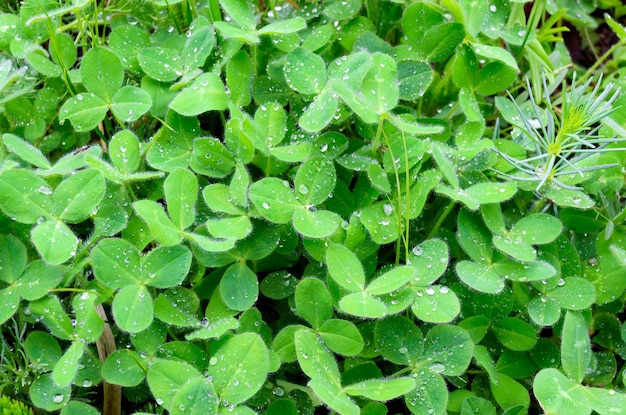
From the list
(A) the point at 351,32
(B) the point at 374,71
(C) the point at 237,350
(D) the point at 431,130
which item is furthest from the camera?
(A) the point at 351,32

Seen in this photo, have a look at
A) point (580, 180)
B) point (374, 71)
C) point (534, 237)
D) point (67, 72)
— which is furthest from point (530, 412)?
point (67, 72)

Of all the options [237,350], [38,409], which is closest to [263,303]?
[237,350]

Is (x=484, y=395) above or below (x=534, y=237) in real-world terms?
below

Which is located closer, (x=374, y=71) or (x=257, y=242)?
(x=257, y=242)

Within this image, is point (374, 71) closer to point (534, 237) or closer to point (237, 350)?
point (534, 237)

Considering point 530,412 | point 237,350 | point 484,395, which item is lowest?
point 530,412

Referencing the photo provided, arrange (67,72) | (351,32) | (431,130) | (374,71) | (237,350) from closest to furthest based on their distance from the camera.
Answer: (237,350)
(431,130)
(374,71)
(67,72)
(351,32)
